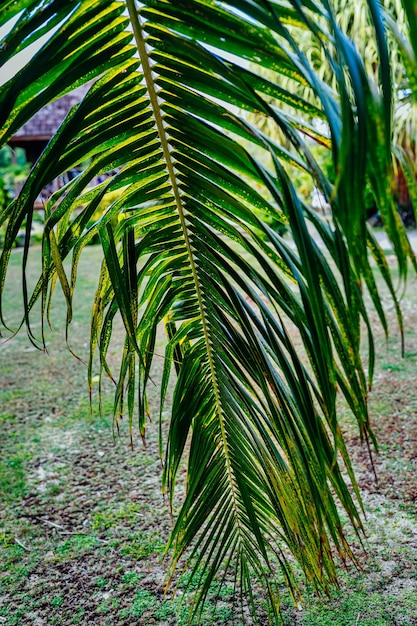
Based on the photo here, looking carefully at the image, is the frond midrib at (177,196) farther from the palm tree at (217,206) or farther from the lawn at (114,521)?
the lawn at (114,521)

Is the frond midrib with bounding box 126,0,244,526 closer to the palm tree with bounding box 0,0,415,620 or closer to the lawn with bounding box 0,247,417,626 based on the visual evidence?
the palm tree with bounding box 0,0,415,620

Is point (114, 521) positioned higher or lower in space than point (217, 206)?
lower

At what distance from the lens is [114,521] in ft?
5.94

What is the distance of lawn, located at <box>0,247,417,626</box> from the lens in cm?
137

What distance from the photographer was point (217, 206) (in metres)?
0.75

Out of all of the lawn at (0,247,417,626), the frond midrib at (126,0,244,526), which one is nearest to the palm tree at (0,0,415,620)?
the frond midrib at (126,0,244,526)

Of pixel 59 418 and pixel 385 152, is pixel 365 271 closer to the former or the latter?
pixel 385 152

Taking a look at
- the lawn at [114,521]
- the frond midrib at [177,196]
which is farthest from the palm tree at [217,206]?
the lawn at [114,521]

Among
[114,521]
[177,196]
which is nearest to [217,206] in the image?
[177,196]

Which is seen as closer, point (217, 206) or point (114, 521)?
point (217, 206)

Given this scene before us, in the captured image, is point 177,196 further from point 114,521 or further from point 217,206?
point 114,521

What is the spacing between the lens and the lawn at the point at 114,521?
53.8 inches

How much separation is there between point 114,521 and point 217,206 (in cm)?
139

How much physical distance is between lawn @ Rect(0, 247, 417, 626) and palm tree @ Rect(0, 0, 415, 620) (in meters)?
0.16
